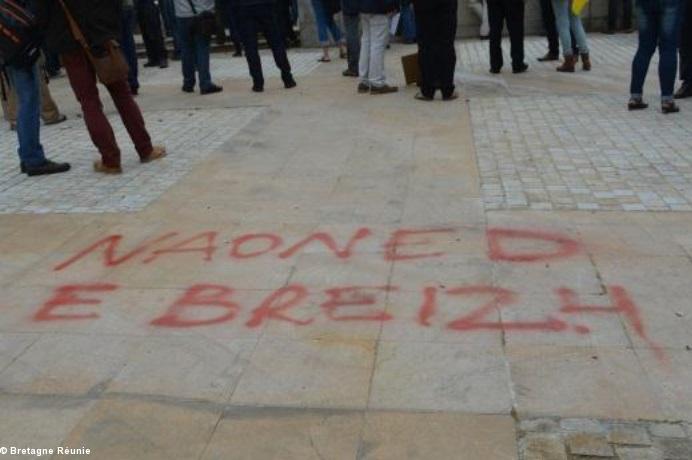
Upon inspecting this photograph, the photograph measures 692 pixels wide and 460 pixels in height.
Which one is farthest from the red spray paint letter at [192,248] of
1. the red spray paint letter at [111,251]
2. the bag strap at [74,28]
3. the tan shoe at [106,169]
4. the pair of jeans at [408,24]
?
the pair of jeans at [408,24]

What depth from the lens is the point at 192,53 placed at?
31.4 feet

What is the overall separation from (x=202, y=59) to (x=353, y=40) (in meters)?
2.00

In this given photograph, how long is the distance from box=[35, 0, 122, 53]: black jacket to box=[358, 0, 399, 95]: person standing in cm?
311

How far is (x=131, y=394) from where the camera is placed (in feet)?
9.86

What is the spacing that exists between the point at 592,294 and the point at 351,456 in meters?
1.65

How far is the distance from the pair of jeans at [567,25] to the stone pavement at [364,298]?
7.83ft

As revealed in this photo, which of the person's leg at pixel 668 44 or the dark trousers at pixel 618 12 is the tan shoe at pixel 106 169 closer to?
the person's leg at pixel 668 44

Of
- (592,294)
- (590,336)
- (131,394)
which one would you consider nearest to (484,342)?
(590,336)

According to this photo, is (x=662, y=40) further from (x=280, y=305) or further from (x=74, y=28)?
(x=74, y=28)

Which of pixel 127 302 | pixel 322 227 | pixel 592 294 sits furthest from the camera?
pixel 322 227

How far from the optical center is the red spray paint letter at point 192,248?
14.3 feet

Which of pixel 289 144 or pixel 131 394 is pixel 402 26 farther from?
pixel 131 394

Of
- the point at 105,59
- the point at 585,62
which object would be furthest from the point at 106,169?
the point at 585,62

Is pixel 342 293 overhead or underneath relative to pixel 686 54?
underneath
